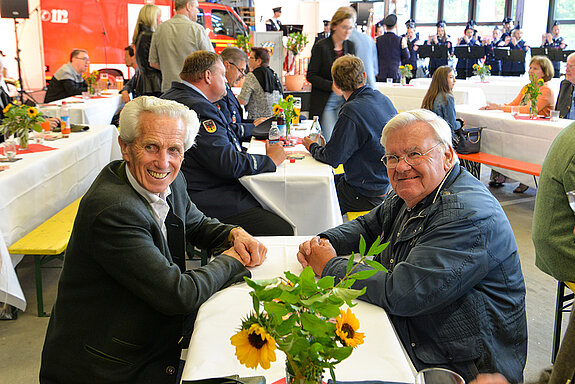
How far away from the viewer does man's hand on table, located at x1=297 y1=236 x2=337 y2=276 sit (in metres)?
1.73

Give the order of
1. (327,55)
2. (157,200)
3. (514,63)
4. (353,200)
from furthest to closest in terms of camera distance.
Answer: (514,63) → (327,55) → (353,200) → (157,200)

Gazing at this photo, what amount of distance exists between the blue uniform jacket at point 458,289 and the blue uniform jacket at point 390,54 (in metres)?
8.49

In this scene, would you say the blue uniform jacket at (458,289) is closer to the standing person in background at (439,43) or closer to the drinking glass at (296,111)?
the drinking glass at (296,111)

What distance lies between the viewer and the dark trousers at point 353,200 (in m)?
3.43

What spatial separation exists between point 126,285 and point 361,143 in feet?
6.95

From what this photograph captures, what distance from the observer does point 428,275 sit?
1467 mm

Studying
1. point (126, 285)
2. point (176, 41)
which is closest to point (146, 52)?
point (176, 41)

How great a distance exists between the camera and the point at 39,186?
3336 mm

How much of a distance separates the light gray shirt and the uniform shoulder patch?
86.7 inches

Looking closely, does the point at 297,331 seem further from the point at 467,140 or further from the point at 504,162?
the point at 467,140

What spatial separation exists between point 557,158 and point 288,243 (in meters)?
1.05

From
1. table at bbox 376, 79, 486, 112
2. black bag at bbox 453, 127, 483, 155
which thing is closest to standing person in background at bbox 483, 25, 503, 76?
table at bbox 376, 79, 486, 112

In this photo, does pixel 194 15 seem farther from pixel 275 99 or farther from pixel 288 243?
pixel 288 243

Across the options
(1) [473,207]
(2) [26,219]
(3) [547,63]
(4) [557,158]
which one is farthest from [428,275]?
(3) [547,63]
